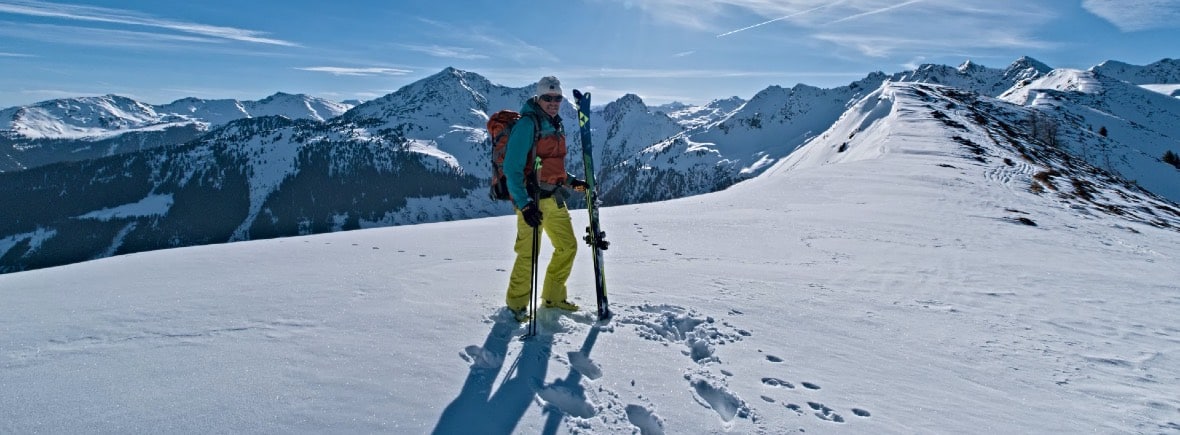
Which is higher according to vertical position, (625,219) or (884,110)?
(884,110)

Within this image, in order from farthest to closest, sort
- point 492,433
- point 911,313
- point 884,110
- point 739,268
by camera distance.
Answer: point 884,110, point 739,268, point 911,313, point 492,433

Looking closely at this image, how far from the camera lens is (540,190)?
628 centimetres

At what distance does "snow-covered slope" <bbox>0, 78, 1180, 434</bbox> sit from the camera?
3.75m

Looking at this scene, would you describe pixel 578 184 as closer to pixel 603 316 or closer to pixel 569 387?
pixel 603 316

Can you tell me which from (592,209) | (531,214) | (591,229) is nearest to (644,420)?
(531,214)

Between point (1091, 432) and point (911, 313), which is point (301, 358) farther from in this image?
point (911, 313)

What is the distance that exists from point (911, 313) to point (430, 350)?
6.04 meters

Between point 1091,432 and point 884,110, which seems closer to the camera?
point 1091,432

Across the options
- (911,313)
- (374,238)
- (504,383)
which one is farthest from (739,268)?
(374,238)

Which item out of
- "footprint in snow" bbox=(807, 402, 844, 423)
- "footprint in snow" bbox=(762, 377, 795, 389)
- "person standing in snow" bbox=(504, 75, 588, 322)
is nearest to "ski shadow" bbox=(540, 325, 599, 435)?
"person standing in snow" bbox=(504, 75, 588, 322)

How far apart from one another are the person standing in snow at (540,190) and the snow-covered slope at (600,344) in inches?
15.5

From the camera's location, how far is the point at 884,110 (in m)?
62.1

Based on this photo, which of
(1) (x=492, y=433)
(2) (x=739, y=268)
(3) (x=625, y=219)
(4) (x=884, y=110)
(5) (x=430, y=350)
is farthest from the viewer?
(4) (x=884, y=110)

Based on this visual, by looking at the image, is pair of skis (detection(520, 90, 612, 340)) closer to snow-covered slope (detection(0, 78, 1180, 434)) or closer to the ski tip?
the ski tip
